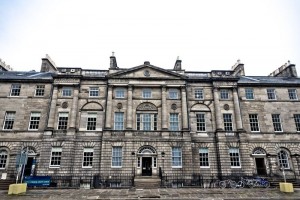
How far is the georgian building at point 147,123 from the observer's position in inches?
922

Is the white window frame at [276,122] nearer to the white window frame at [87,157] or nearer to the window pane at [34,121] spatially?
the white window frame at [87,157]

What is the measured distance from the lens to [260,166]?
80.7 feet

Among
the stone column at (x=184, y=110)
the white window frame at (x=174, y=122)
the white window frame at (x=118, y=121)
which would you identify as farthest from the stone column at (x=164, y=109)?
the white window frame at (x=118, y=121)

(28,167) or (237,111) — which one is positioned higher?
(237,111)

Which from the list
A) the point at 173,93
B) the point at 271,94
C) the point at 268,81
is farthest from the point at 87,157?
the point at 268,81

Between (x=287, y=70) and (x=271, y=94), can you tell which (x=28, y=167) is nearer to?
(x=271, y=94)

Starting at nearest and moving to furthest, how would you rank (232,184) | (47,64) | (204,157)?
(232,184), (204,157), (47,64)

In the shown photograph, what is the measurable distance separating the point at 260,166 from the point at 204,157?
6.86 m

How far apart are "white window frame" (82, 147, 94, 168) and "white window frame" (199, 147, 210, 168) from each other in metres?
12.7

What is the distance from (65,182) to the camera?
22.1 meters

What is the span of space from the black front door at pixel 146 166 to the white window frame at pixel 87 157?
5.93 meters

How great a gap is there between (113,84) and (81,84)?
4244 mm

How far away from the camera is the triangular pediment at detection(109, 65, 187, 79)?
26.5 metres

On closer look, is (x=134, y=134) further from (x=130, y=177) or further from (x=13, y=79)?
(x=13, y=79)
